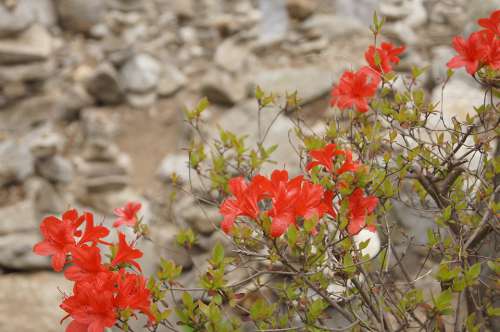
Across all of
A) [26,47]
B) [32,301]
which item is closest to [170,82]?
[26,47]

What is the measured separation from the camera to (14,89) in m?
5.52

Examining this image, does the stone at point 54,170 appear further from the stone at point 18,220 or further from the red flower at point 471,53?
the red flower at point 471,53

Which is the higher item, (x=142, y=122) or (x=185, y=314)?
(x=185, y=314)

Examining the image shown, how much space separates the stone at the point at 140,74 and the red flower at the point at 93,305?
5217 millimetres

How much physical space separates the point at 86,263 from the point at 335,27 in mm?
4526

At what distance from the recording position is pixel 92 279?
1021mm

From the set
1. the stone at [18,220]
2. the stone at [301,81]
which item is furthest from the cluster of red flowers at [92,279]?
the stone at [301,81]

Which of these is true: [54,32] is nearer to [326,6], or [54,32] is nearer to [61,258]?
[326,6]

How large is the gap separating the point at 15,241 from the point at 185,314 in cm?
223

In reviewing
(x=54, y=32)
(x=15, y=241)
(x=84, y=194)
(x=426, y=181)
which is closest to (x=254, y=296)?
(x=426, y=181)

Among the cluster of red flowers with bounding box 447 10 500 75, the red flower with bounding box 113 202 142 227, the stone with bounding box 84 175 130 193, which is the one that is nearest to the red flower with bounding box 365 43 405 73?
the cluster of red flowers with bounding box 447 10 500 75

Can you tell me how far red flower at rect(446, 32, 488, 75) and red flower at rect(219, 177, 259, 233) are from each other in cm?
64

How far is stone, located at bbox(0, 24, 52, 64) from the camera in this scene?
533 cm

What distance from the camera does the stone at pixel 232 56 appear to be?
5.39 m
